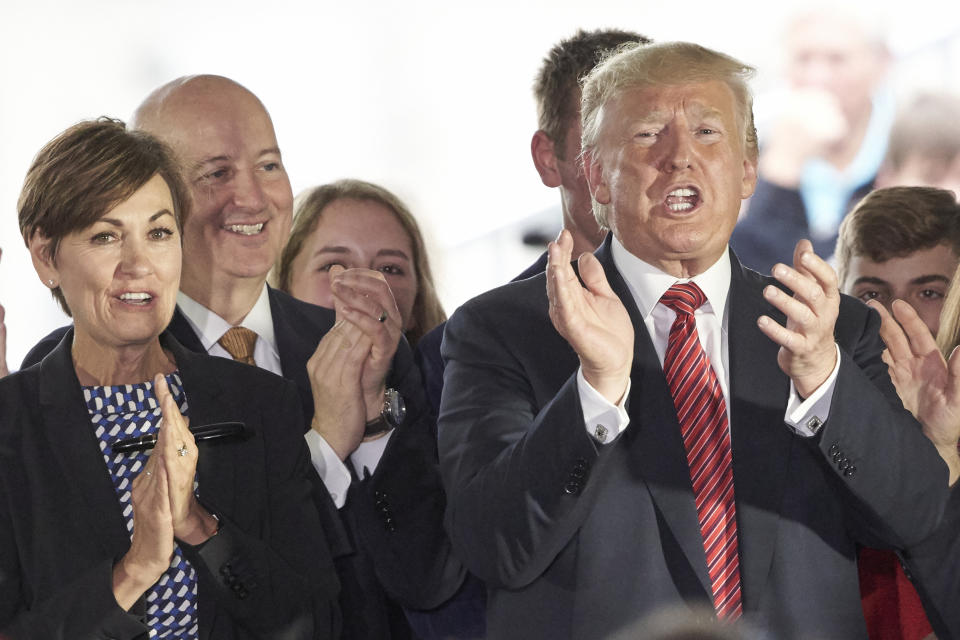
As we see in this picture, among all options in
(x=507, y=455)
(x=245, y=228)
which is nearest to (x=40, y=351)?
(x=245, y=228)

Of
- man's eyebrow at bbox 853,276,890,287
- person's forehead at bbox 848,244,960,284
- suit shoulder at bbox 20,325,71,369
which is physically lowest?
man's eyebrow at bbox 853,276,890,287

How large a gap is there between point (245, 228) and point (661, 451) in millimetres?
1080

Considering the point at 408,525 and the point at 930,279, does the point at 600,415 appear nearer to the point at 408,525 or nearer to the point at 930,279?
the point at 408,525

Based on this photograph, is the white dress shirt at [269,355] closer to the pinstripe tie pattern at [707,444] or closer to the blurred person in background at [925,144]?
the pinstripe tie pattern at [707,444]

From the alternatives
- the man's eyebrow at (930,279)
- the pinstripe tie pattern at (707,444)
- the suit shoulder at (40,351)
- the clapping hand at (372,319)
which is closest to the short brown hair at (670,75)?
the pinstripe tie pattern at (707,444)

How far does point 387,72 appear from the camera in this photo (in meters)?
3.40

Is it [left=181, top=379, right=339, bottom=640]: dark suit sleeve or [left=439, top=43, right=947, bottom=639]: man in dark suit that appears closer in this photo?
[left=439, top=43, right=947, bottom=639]: man in dark suit

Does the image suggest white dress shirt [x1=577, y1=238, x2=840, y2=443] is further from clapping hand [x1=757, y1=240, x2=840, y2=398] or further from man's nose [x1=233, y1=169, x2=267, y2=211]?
man's nose [x1=233, y1=169, x2=267, y2=211]

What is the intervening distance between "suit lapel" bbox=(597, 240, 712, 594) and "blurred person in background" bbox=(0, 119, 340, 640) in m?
0.58

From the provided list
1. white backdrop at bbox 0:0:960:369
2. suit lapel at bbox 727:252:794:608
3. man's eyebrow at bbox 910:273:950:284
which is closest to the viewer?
suit lapel at bbox 727:252:794:608

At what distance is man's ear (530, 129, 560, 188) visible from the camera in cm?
290

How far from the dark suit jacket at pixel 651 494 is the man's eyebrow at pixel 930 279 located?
0.93 metres

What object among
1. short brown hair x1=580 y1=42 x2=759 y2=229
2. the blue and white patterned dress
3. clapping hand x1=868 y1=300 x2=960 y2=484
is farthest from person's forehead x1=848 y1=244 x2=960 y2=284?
the blue and white patterned dress

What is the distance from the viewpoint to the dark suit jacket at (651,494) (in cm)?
173
